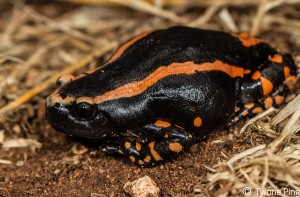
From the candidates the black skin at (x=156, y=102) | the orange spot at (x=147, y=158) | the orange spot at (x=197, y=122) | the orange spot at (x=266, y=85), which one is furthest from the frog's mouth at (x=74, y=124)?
the orange spot at (x=266, y=85)

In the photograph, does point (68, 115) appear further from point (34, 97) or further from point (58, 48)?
point (58, 48)

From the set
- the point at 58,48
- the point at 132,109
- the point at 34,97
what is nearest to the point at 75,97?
the point at 132,109

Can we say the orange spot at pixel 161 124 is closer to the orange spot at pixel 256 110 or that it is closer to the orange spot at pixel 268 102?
the orange spot at pixel 256 110

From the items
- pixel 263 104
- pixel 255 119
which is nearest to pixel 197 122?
pixel 255 119

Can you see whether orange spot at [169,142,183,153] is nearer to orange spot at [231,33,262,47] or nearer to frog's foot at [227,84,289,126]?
frog's foot at [227,84,289,126]

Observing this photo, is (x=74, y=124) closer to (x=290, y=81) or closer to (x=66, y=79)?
(x=66, y=79)

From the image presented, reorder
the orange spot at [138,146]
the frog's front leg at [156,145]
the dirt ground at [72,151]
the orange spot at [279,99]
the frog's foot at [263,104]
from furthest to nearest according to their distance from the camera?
the orange spot at [279,99]
the frog's foot at [263,104]
the orange spot at [138,146]
the frog's front leg at [156,145]
the dirt ground at [72,151]
